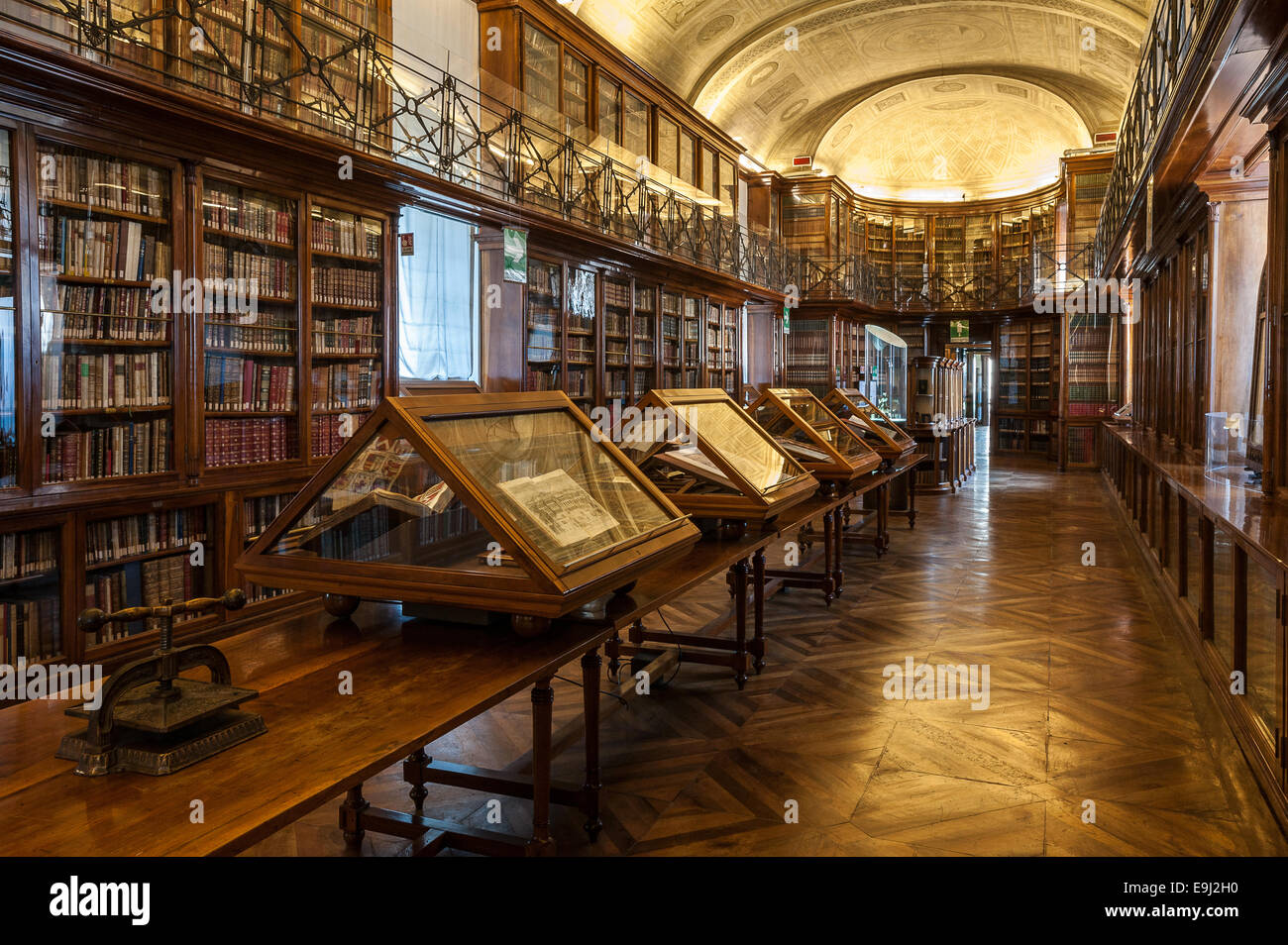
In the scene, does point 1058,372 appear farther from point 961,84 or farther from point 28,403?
point 28,403

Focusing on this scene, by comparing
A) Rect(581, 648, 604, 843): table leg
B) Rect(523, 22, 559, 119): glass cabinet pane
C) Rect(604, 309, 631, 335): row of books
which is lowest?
Rect(581, 648, 604, 843): table leg

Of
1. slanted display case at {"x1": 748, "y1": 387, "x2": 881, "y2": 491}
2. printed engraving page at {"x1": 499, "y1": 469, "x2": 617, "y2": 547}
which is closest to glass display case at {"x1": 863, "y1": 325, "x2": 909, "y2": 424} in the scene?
slanted display case at {"x1": 748, "y1": 387, "x2": 881, "y2": 491}

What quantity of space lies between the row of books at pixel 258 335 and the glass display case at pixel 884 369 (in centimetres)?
1381

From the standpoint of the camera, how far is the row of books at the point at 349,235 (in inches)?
205

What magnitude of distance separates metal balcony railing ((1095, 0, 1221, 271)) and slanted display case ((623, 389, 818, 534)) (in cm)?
242

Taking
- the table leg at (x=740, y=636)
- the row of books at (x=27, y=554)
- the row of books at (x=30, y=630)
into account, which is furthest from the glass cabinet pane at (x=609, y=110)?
the row of books at (x=30, y=630)

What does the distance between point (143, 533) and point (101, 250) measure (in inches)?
49.5

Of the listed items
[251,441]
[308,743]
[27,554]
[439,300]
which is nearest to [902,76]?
[439,300]

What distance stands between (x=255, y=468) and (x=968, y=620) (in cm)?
398

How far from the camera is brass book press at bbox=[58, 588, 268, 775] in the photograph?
1.48 metres

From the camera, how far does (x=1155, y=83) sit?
5738 millimetres

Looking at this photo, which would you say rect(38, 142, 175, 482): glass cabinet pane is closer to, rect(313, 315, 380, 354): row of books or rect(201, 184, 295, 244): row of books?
rect(201, 184, 295, 244): row of books

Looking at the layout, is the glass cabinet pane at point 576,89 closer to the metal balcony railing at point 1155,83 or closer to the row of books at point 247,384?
the metal balcony railing at point 1155,83
